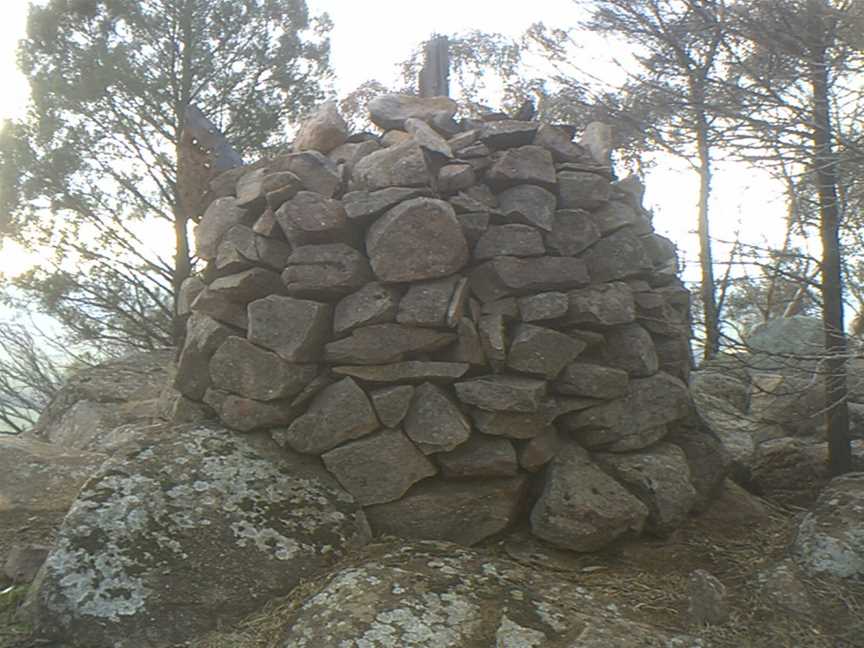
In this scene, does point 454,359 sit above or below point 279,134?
below

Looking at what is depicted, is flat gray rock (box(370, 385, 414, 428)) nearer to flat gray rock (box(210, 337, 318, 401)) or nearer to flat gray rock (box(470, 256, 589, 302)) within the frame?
flat gray rock (box(210, 337, 318, 401))

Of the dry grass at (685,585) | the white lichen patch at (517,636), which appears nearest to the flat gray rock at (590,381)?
the dry grass at (685,585)

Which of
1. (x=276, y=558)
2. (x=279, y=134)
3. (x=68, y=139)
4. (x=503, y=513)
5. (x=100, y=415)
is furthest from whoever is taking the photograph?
(x=279, y=134)

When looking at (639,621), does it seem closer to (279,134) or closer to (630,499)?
(630,499)

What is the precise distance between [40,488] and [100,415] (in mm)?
1894

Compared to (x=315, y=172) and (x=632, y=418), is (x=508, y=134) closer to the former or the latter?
(x=315, y=172)

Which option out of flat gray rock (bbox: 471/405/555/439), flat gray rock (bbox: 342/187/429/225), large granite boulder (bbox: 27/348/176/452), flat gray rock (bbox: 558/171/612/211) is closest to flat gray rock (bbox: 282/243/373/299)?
flat gray rock (bbox: 342/187/429/225)

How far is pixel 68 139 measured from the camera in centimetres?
967

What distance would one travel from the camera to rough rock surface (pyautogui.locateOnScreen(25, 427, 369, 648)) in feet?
9.30

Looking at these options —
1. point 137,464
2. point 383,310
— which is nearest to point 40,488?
point 137,464

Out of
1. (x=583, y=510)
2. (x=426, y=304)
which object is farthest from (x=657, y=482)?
(x=426, y=304)

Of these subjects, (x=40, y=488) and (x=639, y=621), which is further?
(x=40, y=488)

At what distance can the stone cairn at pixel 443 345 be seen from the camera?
3.56 m

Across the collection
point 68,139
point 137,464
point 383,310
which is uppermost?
point 68,139
